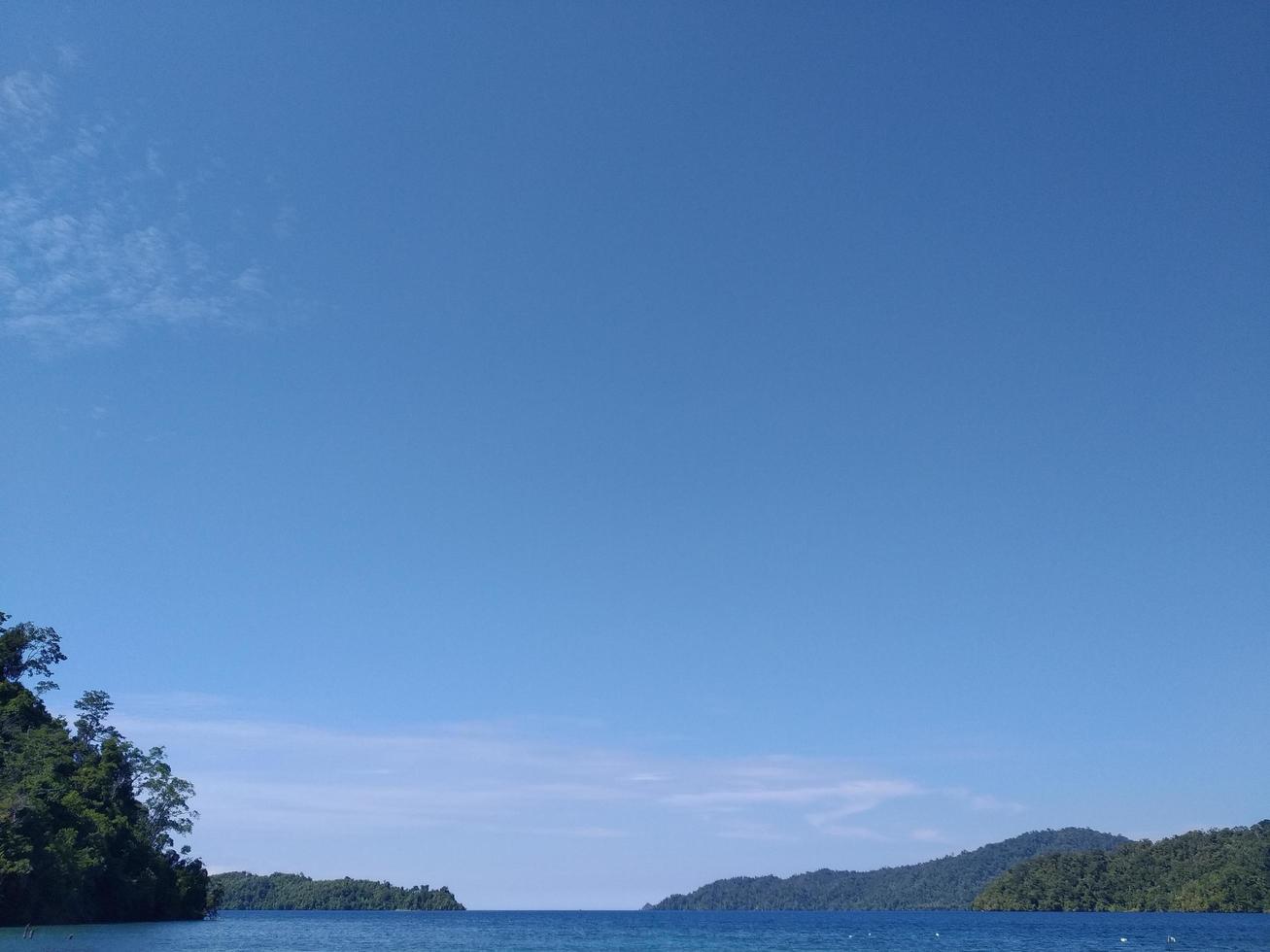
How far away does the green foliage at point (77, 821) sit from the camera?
A: 56.0 meters

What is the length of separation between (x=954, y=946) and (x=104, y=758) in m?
77.6

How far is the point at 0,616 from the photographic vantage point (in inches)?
2916

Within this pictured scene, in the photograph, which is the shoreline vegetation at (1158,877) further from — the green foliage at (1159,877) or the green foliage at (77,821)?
the green foliage at (77,821)

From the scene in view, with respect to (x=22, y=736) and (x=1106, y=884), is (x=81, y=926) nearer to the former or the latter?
(x=22, y=736)

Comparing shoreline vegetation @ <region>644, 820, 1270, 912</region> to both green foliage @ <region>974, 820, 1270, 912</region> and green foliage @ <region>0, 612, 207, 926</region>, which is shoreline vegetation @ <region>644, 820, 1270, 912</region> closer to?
green foliage @ <region>974, 820, 1270, 912</region>

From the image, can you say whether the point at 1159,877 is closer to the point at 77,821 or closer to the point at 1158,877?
the point at 1158,877

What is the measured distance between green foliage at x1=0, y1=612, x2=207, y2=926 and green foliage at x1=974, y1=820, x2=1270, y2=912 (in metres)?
148

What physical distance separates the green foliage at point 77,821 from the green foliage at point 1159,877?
148 meters

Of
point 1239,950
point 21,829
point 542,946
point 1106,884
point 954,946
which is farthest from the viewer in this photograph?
point 1106,884

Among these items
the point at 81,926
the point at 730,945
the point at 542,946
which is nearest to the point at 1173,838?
the point at 730,945

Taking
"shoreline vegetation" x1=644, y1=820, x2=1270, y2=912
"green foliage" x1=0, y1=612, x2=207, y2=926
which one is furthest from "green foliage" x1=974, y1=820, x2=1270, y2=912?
"green foliage" x1=0, y1=612, x2=207, y2=926

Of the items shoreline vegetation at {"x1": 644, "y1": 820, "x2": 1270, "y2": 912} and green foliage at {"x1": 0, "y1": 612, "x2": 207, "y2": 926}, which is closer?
green foliage at {"x1": 0, "y1": 612, "x2": 207, "y2": 926}

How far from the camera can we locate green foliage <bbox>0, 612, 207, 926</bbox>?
56000 mm

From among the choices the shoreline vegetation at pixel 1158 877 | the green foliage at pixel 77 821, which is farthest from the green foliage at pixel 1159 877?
the green foliage at pixel 77 821
